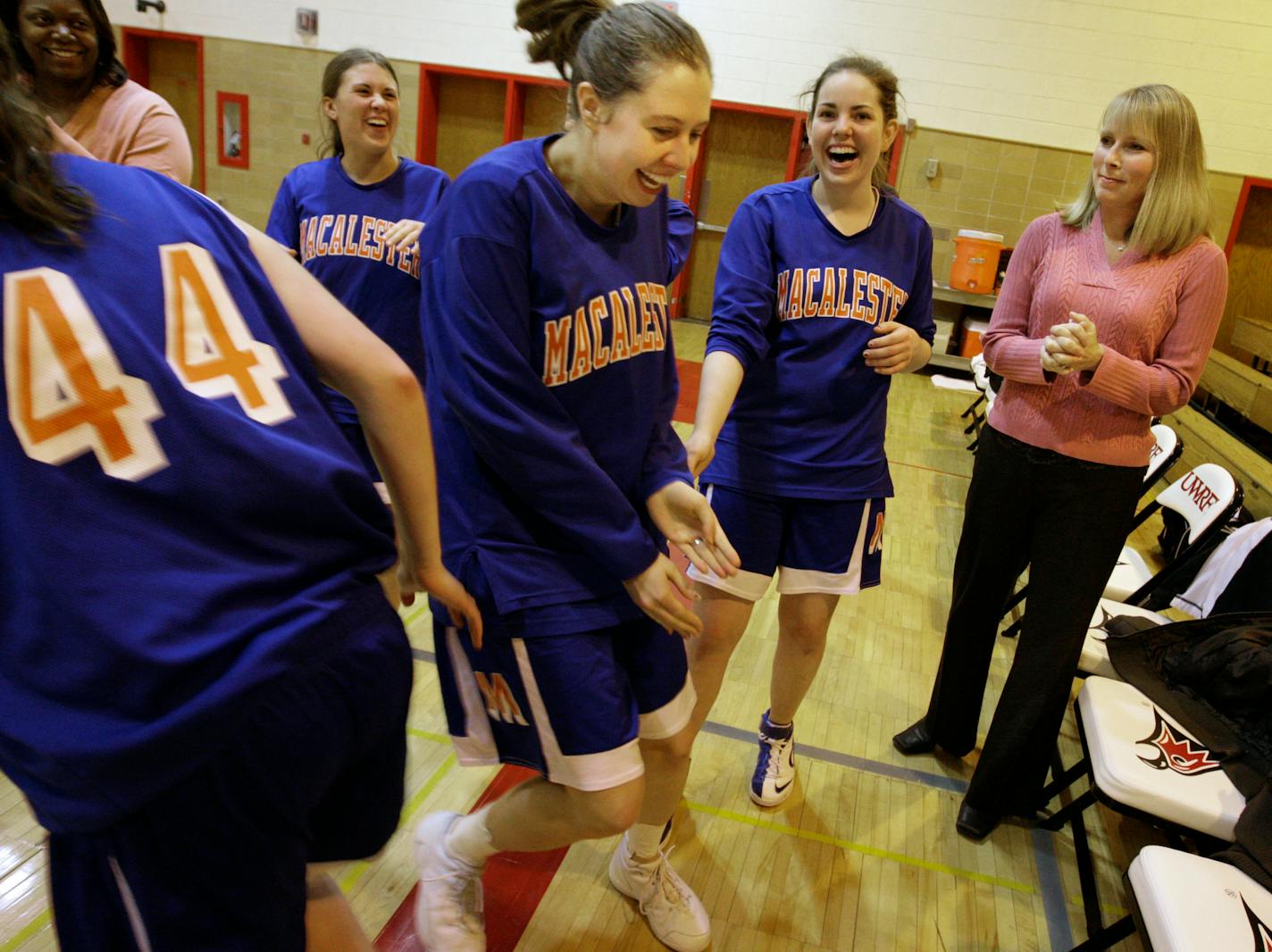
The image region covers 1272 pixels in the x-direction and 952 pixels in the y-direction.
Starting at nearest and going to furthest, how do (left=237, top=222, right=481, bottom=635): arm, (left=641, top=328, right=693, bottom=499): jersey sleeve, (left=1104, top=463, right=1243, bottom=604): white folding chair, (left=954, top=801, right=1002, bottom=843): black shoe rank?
(left=237, top=222, right=481, bottom=635): arm → (left=641, top=328, right=693, bottom=499): jersey sleeve → (left=954, top=801, right=1002, bottom=843): black shoe → (left=1104, top=463, right=1243, bottom=604): white folding chair

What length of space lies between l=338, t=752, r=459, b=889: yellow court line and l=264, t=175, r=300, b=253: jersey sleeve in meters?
1.55

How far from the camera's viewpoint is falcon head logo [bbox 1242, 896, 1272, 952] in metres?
1.54

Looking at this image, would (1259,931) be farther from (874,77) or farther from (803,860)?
(874,77)

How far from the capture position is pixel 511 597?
4.84ft

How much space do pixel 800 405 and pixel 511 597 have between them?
1.00 metres

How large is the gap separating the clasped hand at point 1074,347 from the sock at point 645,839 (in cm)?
138

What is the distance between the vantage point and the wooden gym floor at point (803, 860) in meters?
1.99

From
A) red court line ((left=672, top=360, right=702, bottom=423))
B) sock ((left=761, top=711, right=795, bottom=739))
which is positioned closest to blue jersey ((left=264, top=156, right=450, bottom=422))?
sock ((left=761, top=711, right=795, bottom=739))

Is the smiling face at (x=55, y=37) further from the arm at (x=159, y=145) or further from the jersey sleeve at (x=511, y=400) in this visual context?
the jersey sleeve at (x=511, y=400)

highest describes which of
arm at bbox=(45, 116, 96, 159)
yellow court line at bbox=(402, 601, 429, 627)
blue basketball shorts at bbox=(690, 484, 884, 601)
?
arm at bbox=(45, 116, 96, 159)

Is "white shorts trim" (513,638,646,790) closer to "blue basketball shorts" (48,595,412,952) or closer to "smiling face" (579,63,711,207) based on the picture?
"blue basketball shorts" (48,595,412,952)

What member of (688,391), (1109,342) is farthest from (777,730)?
(688,391)

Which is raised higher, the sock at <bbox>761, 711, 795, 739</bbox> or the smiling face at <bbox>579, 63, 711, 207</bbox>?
the smiling face at <bbox>579, 63, 711, 207</bbox>

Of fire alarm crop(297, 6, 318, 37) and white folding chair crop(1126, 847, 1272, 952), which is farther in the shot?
fire alarm crop(297, 6, 318, 37)
